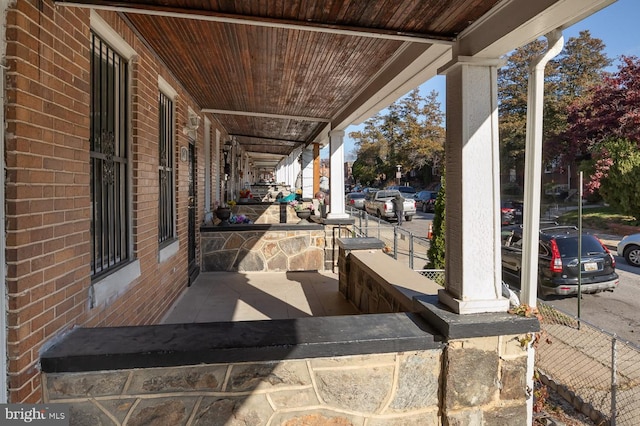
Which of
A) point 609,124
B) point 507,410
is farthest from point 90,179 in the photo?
point 609,124

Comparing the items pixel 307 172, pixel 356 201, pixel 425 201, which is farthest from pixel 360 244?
pixel 425 201

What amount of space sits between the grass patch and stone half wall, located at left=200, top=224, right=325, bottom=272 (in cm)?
1386

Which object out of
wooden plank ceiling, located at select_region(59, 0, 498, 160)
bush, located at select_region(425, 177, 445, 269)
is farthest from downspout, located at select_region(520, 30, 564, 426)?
bush, located at select_region(425, 177, 445, 269)

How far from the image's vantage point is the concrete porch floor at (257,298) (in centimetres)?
467

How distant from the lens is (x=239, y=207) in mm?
10805

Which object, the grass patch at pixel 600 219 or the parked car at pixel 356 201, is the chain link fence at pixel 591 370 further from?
the parked car at pixel 356 201

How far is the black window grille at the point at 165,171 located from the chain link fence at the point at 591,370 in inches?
148

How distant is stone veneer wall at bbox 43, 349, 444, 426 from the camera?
2.13 metres

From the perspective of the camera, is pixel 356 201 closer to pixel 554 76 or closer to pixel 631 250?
pixel 554 76

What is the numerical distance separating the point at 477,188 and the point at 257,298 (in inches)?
134

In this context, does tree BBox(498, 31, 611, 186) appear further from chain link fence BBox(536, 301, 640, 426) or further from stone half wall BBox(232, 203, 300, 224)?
chain link fence BBox(536, 301, 640, 426)

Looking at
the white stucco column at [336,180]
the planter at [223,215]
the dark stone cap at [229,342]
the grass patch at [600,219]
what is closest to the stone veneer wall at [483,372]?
the dark stone cap at [229,342]

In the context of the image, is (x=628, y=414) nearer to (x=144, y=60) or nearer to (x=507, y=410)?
(x=507, y=410)

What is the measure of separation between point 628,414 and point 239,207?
8.78 meters
